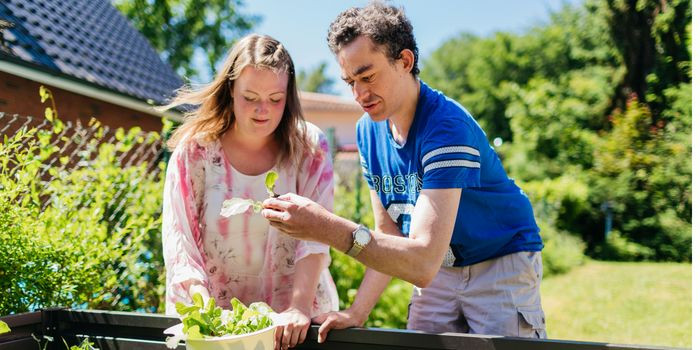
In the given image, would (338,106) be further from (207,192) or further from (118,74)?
(207,192)

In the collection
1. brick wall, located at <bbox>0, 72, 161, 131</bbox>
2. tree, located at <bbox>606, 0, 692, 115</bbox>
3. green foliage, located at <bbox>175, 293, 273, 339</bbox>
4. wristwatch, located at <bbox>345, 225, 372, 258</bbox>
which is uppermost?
tree, located at <bbox>606, 0, 692, 115</bbox>

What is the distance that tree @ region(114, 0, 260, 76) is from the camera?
76.9 ft

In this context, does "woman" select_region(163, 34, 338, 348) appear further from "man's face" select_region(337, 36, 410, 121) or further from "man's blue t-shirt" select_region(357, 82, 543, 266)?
"man's face" select_region(337, 36, 410, 121)

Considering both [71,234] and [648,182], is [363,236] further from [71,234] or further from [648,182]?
[648,182]

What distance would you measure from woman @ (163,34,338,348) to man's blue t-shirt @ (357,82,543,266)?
206 mm

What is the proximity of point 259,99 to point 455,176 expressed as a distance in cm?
72

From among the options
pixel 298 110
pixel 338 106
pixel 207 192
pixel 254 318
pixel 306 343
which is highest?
pixel 338 106

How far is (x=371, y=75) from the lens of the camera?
1.74 metres

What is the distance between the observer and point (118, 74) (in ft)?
25.3

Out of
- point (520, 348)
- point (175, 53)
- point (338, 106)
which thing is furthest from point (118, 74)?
point (338, 106)

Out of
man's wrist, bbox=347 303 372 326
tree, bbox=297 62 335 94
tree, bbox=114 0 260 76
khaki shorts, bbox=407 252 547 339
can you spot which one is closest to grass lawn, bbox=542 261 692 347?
khaki shorts, bbox=407 252 547 339

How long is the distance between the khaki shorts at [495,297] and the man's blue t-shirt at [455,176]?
0.16ft

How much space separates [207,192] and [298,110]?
0.44 meters

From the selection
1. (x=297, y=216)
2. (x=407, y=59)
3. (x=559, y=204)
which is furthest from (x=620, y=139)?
(x=297, y=216)
